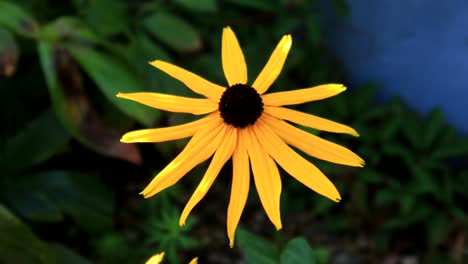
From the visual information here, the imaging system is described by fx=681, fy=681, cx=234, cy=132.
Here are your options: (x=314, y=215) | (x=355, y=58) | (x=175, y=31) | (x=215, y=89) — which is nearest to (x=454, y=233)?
(x=314, y=215)

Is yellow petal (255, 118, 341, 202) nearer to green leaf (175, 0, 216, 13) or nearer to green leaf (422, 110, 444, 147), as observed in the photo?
green leaf (175, 0, 216, 13)

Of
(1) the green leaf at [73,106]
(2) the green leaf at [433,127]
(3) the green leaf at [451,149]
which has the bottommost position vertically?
(1) the green leaf at [73,106]

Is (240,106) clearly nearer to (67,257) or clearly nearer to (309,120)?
(309,120)

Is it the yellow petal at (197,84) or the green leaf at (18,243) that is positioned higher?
the yellow petal at (197,84)

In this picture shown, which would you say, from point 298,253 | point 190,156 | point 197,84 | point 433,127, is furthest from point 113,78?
point 433,127

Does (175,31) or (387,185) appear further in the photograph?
(387,185)

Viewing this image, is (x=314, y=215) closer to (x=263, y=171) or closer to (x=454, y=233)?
(x=454, y=233)

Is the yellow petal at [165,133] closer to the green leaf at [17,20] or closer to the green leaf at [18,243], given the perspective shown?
the green leaf at [18,243]

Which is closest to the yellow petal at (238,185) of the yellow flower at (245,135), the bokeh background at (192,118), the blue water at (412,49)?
the yellow flower at (245,135)

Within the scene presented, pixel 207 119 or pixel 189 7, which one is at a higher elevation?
pixel 189 7
